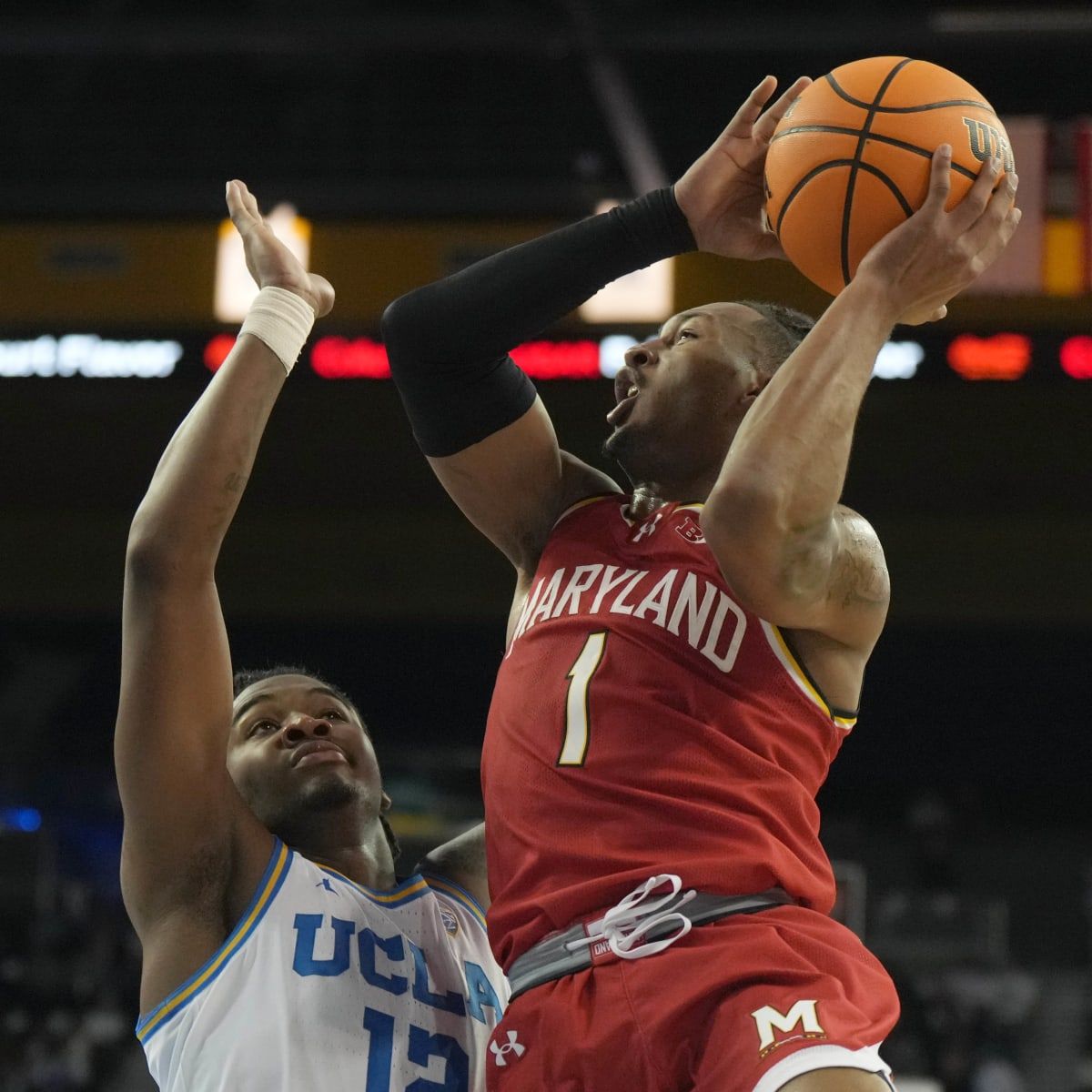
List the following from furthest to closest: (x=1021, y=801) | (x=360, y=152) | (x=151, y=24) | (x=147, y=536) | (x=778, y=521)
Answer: (x=1021, y=801) < (x=360, y=152) < (x=151, y=24) < (x=147, y=536) < (x=778, y=521)

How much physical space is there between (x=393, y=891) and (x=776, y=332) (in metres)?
1.22

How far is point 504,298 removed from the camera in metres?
2.60

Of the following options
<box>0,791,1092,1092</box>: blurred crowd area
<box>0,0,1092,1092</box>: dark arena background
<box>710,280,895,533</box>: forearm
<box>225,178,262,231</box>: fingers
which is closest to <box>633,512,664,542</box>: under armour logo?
<box>710,280,895,533</box>: forearm

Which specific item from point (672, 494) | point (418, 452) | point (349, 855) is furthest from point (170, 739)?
point (418, 452)

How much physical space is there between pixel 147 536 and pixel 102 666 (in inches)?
390

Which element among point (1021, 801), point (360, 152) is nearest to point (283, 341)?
point (360, 152)

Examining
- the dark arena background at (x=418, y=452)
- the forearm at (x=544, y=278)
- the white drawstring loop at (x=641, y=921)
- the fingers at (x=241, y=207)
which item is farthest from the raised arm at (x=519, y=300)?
the dark arena background at (x=418, y=452)

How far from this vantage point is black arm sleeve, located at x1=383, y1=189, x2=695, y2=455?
259cm

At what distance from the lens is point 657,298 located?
7.04 m

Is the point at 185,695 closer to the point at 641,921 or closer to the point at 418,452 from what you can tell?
the point at 641,921

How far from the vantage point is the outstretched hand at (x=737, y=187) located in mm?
2559

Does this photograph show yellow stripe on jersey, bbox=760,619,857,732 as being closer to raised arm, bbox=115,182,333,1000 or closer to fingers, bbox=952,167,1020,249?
fingers, bbox=952,167,1020,249

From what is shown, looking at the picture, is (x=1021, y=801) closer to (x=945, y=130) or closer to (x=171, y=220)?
(x=171, y=220)

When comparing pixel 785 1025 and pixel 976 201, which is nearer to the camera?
pixel 785 1025
